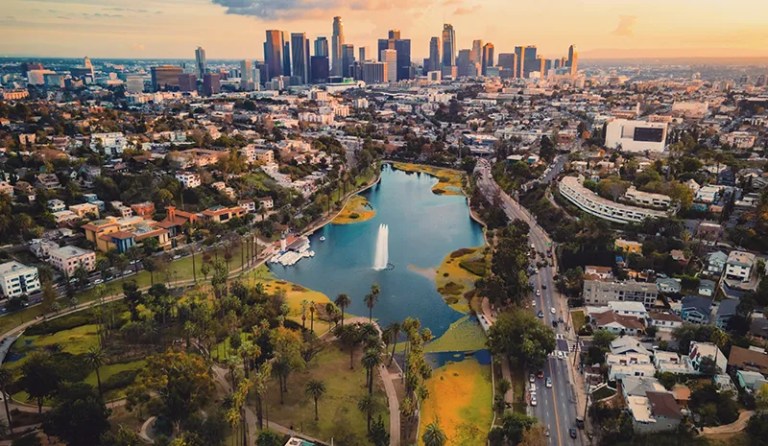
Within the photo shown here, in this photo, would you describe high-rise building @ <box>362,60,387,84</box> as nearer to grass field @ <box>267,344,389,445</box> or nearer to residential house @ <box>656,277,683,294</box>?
residential house @ <box>656,277,683,294</box>

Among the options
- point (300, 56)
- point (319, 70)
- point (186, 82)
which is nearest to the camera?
point (186, 82)

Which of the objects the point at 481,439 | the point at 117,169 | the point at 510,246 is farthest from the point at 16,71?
the point at 481,439

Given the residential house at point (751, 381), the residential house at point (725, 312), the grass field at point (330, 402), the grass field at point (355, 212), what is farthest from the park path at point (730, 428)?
the grass field at point (355, 212)

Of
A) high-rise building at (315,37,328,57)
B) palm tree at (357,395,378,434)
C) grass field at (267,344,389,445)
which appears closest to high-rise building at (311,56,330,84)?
high-rise building at (315,37,328,57)

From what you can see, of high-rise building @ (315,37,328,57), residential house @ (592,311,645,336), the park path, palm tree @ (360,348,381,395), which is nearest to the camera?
the park path

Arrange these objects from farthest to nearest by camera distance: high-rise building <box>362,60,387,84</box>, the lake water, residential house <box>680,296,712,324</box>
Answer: high-rise building <box>362,60,387,84</box>
the lake water
residential house <box>680,296,712,324</box>

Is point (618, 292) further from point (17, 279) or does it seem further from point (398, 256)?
point (17, 279)

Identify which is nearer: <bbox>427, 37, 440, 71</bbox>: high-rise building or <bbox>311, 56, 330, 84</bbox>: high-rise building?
<bbox>311, 56, 330, 84</bbox>: high-rise building

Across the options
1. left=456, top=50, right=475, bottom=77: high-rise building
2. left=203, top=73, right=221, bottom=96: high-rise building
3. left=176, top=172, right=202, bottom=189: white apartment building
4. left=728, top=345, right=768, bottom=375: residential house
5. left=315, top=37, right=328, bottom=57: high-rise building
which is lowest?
left=728, top=345, right=768, bottom=375: residential house

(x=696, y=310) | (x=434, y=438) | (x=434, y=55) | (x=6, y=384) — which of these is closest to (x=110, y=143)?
(x=6, y=384)
